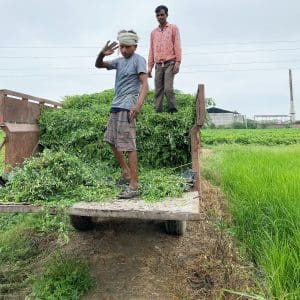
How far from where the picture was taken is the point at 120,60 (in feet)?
12.9

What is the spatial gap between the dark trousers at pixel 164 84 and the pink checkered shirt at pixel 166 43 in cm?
10

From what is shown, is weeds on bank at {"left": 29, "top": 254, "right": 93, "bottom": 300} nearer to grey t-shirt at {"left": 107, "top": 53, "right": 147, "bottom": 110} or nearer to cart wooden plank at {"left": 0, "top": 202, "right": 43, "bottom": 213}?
cart wooden plank at {"left": 0, "top": 202, "right": 43, "bottom": 213}

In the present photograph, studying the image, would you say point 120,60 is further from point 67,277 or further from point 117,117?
point 67,277

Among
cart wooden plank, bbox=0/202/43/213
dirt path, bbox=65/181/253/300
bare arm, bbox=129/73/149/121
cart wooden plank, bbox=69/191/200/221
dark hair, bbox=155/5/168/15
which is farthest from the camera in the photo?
dark hair, bbox=155/5/168/15

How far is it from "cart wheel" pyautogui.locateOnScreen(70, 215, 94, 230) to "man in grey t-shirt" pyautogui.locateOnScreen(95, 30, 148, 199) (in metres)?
1.06

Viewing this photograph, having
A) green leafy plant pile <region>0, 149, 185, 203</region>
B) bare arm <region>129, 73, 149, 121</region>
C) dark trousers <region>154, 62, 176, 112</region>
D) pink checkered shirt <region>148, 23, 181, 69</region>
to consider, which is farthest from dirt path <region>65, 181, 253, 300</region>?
pink checkered shirt <region>148, 23, 181, 69</region>

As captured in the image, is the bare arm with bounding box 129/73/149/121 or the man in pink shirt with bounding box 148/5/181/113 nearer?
the bare arm with bounding box 129/73/149/121

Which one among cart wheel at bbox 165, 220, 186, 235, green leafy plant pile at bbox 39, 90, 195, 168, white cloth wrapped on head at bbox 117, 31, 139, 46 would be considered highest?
white cloth wrapped on head at bbox 117, 31, 139, 46

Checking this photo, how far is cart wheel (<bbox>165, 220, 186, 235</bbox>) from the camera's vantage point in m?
4.21

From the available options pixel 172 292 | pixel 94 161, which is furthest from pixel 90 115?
pixel 172 292

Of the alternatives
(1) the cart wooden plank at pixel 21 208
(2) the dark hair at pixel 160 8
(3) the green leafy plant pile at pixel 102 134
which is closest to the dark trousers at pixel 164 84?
(3) the green leafy plant pile at pixel 102 134

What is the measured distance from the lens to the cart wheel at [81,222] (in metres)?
4.67

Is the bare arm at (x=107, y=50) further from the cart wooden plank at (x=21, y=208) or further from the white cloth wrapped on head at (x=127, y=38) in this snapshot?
the cart wooden plank at (x=21, y=208)

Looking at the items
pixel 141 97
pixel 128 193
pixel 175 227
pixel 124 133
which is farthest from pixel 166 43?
pixel 128 193
